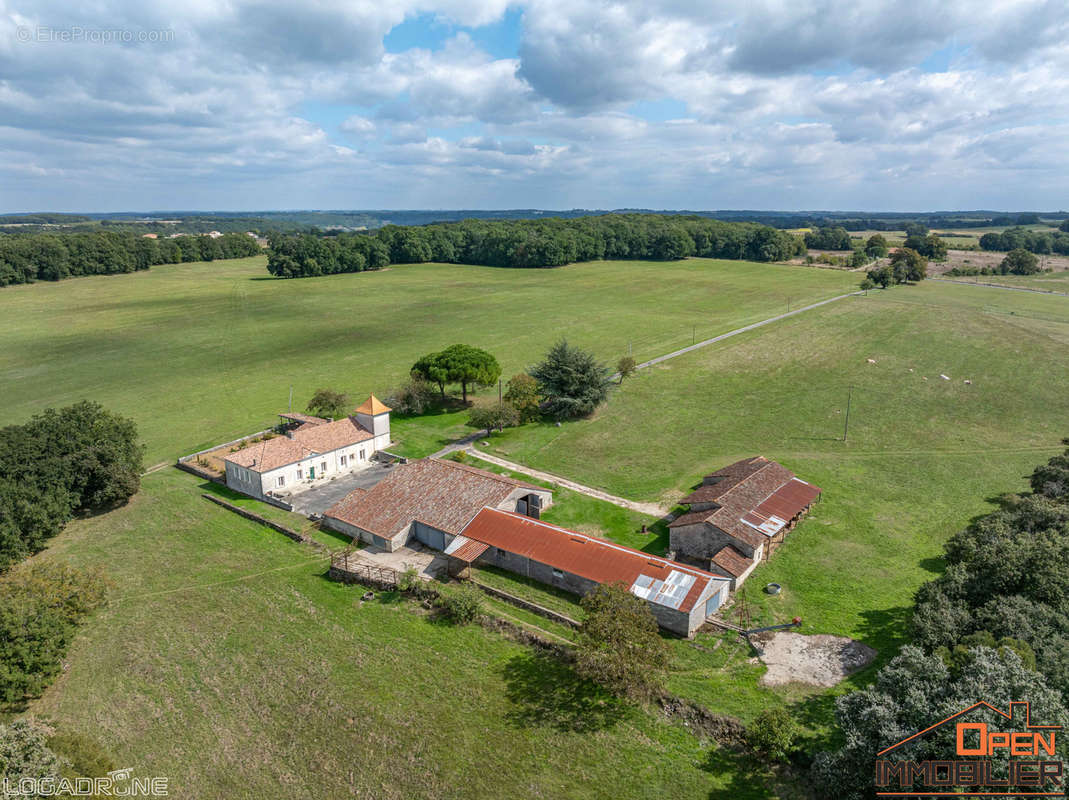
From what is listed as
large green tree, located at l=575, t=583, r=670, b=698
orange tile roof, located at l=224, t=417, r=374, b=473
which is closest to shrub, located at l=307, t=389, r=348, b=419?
orange tile roof, located at l=224, t=417, r=374, b=473

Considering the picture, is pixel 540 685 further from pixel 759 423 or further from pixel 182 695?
pixel 759 423

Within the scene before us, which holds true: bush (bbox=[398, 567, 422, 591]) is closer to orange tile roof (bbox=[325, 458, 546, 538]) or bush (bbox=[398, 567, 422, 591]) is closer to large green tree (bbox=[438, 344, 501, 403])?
orange tile roof (bbox=[325, 458, 546, 538])

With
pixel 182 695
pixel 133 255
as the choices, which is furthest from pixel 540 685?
pixel 133 255

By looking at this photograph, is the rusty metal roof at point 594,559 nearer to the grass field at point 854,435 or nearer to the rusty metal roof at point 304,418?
the grass field at point 854,435

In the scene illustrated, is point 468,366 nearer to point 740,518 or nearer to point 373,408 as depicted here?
point 373,408

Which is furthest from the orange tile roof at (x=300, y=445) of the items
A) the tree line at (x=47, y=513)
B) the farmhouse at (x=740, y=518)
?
the farmhouse at (x=740, y=518)
